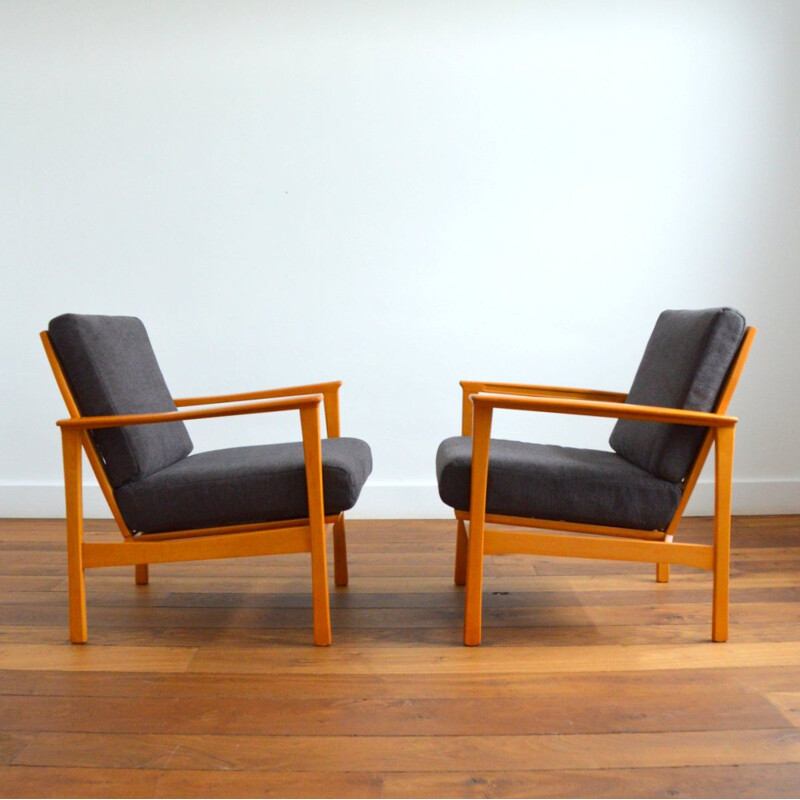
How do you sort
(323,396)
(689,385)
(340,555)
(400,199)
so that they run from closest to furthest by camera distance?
(689,385) → (340,555) → (323,396) → (400,199)

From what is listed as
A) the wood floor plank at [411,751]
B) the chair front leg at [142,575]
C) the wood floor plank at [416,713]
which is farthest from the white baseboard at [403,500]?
the wood floor plank at [411,751]

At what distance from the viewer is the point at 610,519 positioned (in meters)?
2.06

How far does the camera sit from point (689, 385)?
2.09 metres

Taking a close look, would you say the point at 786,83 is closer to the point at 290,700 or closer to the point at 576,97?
the point at 576,97

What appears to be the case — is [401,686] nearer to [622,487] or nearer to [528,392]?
[622,487]

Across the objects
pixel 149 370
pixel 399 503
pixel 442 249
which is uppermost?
pixel 442 249

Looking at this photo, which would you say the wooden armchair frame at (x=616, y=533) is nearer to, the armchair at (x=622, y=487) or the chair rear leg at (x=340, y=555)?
the armchair at (x=622, y=487)

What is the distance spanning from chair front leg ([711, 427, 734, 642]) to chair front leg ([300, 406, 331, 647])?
1106 millimetres

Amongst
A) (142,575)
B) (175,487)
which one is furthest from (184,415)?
(142,575)

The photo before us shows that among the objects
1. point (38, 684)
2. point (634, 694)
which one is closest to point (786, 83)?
Result: point (634, 694)

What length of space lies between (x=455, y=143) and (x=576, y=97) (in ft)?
2.00

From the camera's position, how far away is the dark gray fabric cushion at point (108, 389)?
83.3 inches

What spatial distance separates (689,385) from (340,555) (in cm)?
127

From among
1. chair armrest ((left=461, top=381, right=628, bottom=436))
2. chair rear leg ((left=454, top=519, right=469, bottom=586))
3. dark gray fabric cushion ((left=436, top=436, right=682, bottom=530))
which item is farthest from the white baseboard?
dark gray fabric cushion ((left=436, top=436, right=682, bottom=530))
